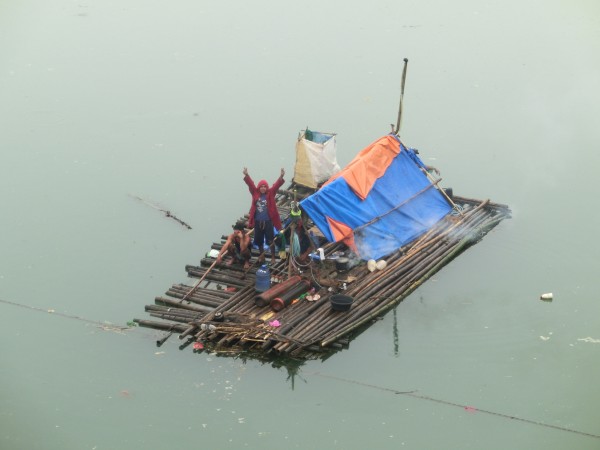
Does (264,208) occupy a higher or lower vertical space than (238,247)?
higher

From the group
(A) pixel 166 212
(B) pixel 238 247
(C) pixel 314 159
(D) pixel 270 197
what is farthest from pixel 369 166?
(A) pixel 166 212

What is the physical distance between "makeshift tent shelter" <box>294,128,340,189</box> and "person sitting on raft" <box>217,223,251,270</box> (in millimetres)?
1734

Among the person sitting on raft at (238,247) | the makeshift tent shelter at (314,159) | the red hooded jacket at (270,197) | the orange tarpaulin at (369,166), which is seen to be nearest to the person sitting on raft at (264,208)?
the red hooded jacket at (270,197)

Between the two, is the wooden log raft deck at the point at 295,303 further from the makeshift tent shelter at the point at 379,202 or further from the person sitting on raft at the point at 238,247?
the makeshift tent shelter at the point at 379,202

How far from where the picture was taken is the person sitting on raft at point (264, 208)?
422 inches

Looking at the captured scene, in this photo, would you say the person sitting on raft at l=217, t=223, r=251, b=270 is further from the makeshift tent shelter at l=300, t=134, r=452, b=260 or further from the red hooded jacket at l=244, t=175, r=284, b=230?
the makeshift tent shelter at l=300, t=134, r=452, b=260

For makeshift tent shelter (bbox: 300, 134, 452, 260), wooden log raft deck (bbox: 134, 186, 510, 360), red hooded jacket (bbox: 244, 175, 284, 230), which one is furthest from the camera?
makeshift tent shelter (bbox: 300, 134, 452, 260)

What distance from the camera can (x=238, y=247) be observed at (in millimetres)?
11062

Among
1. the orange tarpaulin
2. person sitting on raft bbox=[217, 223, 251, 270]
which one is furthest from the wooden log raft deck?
the orange tarpaulin

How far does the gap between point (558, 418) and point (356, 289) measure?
2730 mm

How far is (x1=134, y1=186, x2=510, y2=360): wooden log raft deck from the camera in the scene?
9.84m

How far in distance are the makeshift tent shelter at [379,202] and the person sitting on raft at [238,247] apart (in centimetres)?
83

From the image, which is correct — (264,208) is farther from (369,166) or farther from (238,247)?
(369,166)

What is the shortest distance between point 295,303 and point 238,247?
1155 mm
